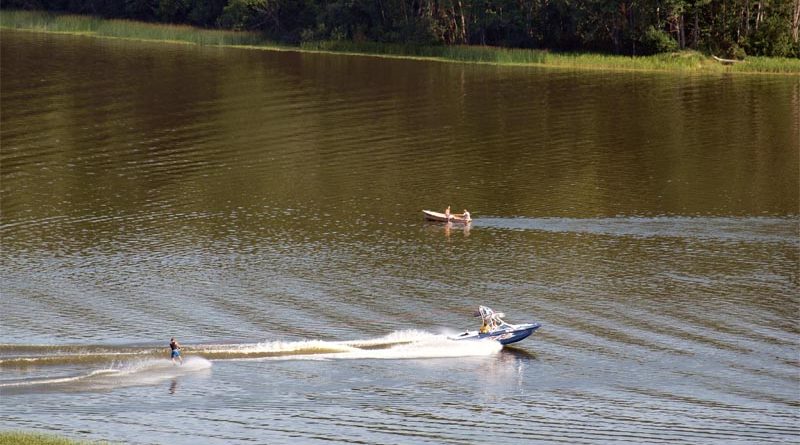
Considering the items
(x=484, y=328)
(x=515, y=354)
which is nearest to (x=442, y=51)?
(x=484, y=328)

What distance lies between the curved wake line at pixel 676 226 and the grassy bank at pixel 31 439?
36490 mm

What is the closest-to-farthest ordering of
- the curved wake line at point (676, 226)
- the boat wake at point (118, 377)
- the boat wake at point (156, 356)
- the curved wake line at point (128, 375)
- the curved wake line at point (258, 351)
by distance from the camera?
the boat wake at point (118, 377) → the curved wake line at point (128, 375) → the boat wake at point (156, 356) → the curved wake line at point (258, 351) → the curved wake line at point (676, 226)

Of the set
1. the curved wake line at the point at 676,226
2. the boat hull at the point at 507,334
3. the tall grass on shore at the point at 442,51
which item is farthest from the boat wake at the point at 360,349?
the tall grass on shore at the point at 442,51

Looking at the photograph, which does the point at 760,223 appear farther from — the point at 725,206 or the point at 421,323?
the point at 421,323

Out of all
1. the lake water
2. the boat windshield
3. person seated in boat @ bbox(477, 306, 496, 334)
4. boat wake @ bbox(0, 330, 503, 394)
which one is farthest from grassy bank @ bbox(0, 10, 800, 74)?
boat wake @ bbox(0, 330, 503, 394)

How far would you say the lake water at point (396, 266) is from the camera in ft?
142

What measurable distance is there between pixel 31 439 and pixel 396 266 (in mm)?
28003

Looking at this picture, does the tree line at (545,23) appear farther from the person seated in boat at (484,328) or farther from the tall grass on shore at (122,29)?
the person seated in boat at (484,328)

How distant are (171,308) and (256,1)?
12337 cm

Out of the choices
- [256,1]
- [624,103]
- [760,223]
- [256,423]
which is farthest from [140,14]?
[256,423]

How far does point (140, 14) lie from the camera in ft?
634

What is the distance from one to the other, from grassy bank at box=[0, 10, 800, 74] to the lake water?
2478cm

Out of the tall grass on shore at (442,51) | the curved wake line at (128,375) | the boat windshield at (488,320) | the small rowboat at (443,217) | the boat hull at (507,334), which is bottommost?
the curved wake line at (128,375)

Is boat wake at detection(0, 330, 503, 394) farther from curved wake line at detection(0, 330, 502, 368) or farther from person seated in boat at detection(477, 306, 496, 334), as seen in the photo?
person seated in boat at detection(477, 306, 496, 334)
